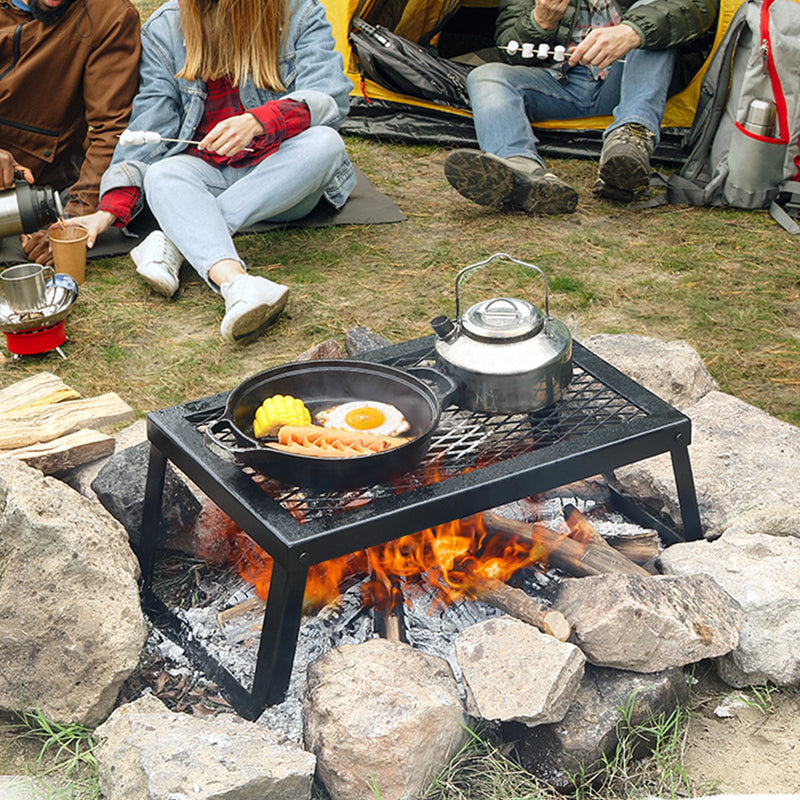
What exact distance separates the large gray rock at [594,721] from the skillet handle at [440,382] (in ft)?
2.11

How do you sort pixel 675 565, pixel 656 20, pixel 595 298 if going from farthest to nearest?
pixel 656 20
pixel 595 298
pixel 675 565

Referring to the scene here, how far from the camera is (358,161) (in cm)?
575

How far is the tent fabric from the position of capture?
18.3ft

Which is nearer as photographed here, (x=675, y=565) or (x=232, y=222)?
(x=675, y=565)

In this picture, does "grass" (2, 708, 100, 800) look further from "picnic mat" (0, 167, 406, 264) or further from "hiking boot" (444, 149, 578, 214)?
"hiking boot" (444, 149, 578, 214)

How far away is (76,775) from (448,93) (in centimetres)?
454

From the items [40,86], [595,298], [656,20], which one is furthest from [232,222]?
[656,20]

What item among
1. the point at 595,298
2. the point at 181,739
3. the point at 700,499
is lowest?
the point at 595,298

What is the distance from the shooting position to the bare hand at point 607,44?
4973mm

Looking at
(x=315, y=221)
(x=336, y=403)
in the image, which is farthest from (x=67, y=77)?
(x=336, y=403)

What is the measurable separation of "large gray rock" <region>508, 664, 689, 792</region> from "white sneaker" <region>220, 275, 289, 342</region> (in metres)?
2.06

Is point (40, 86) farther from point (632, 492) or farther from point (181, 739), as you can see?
point (181, 739)

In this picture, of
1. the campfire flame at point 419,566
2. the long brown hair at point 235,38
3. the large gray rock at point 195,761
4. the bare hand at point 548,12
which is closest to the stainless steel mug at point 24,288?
the long brown hair at point 235,38

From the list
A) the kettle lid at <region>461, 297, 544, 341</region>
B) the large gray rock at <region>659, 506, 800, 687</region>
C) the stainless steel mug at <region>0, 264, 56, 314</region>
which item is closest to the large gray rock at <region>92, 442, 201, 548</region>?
the kettle lid at <region>461, 297, 544, 341</region>
